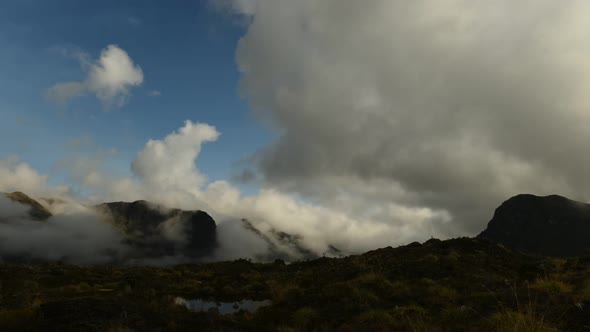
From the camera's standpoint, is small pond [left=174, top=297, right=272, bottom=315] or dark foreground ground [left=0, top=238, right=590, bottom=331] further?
small pond [left=174, top=297, right=272, bottom=315]

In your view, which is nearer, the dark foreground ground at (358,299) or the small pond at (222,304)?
the dark foreground ground at (358,299)

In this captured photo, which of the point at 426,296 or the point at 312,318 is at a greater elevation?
the point at 426,296

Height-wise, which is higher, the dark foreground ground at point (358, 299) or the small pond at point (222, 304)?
the dark foreground ground at point (358, 299)

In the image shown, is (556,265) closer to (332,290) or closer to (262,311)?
(332,290)

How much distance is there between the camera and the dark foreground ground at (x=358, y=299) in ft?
34.7

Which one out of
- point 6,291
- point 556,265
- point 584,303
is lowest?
point 6,291

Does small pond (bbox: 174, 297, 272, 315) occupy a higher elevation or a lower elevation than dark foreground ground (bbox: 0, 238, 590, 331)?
lower

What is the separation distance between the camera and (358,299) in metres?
18.4

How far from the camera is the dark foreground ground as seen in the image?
10.6m

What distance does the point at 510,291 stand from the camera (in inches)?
662

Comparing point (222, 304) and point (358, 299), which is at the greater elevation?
point (358, 299)

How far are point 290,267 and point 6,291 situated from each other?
85.0ft

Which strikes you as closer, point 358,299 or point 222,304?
point 358,299

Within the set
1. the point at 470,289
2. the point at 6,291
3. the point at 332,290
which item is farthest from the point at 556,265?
the point at 6,291
